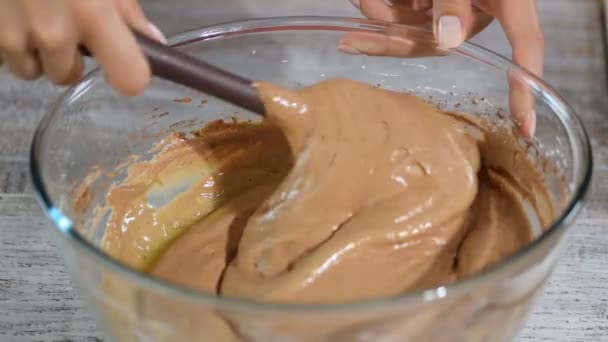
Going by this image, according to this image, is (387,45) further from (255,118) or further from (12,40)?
(12,40)

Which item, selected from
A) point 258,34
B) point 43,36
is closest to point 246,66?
point 258,34

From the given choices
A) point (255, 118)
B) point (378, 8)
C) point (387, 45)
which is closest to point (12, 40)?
point (255, 118)

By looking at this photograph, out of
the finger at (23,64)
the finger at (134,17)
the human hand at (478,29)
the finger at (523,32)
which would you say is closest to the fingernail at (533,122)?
the human hand at (478,29)

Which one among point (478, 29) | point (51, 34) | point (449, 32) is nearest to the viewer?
point (51, 34)

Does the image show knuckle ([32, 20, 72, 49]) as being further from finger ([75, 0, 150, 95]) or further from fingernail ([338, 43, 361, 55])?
fingernail ([338, 43, 361, 55])

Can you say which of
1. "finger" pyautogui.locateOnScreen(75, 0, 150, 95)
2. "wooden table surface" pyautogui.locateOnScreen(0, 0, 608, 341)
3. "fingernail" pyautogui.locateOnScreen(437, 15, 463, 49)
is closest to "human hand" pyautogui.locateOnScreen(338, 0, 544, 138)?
"fingernail" pyautogui.locateOnScreen(437, 15, 463, 49)

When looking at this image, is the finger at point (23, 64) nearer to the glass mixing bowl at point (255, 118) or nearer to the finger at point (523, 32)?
the glass mixing bowl at point (255, 118)
